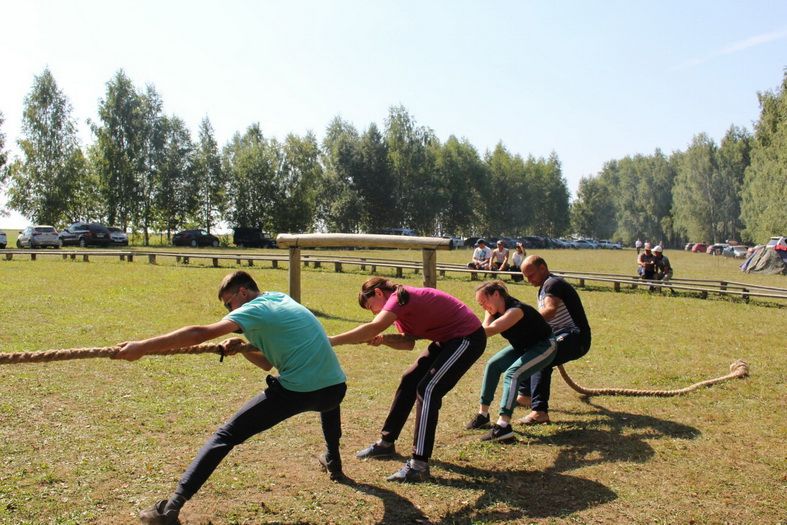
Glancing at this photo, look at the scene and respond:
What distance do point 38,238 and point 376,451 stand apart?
38241 mm

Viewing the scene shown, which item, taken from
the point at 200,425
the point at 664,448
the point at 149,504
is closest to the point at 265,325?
the point at 149,504

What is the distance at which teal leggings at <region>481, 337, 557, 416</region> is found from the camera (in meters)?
6.81

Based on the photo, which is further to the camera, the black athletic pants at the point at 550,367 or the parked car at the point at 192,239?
the parked car at the point at 192,239

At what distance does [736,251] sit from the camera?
59281 millimetres

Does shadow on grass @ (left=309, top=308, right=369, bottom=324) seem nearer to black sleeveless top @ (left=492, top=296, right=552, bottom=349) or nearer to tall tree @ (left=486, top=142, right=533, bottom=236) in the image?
black sleeveless top @ (left=492, top=296, right=552, bottom=349)

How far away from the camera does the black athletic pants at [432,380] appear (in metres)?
5.73

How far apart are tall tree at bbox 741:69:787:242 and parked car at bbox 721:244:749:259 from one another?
9.67 feet

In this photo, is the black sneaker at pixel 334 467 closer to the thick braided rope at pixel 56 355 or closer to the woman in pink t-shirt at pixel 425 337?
the woman in pink t-shirt at pixel 425 337

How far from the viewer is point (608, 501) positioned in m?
5.30

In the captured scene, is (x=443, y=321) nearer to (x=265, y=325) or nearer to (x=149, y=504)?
(x=265, y=325)

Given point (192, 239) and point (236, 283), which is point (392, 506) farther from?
point (192, 239)

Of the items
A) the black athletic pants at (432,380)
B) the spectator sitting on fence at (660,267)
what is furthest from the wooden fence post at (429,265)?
the spectator sitting on fence at (660,267)

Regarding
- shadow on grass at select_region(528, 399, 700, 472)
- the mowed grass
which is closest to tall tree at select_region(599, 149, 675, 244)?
the mowed grass

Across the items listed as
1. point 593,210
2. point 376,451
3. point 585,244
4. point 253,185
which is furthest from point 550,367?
point 593,210
